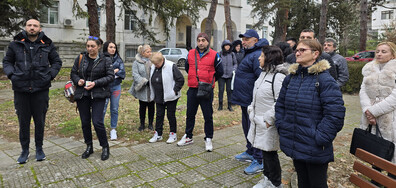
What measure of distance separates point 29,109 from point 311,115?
3.95m

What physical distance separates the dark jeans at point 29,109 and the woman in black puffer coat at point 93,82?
503 millimetres

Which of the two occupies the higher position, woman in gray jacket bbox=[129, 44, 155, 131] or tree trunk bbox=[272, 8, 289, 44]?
tree trunk bbox=[272, 8, 289, 44]

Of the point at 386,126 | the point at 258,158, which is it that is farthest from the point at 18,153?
the point at 386,126

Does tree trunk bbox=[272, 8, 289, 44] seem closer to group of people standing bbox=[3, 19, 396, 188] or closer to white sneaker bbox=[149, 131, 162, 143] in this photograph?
group of people standing bbox=[3, 19, 396, 188]

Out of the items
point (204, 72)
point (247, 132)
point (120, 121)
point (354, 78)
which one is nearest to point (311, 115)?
point (247, 132)

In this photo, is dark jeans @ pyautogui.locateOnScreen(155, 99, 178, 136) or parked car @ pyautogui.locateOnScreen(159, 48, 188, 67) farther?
parked car @ pyautogui.locateOnScreen(159, 48, 188, 67)

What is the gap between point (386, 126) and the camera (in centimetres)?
363

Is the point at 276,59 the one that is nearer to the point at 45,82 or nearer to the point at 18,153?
the point at 45,82

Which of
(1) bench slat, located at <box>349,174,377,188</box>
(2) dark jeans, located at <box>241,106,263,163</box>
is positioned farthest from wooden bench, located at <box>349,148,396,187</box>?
(2) dark jeans, located at <box>241,106,263,163</box>

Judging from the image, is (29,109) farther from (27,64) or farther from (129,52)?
(129,52)

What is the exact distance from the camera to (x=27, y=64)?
4.30 meters

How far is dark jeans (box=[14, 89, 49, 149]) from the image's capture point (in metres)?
4.44

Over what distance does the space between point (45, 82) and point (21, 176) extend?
1324mm

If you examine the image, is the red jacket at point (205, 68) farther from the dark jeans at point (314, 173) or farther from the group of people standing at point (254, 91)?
the dark jeans at point (314, 173)
